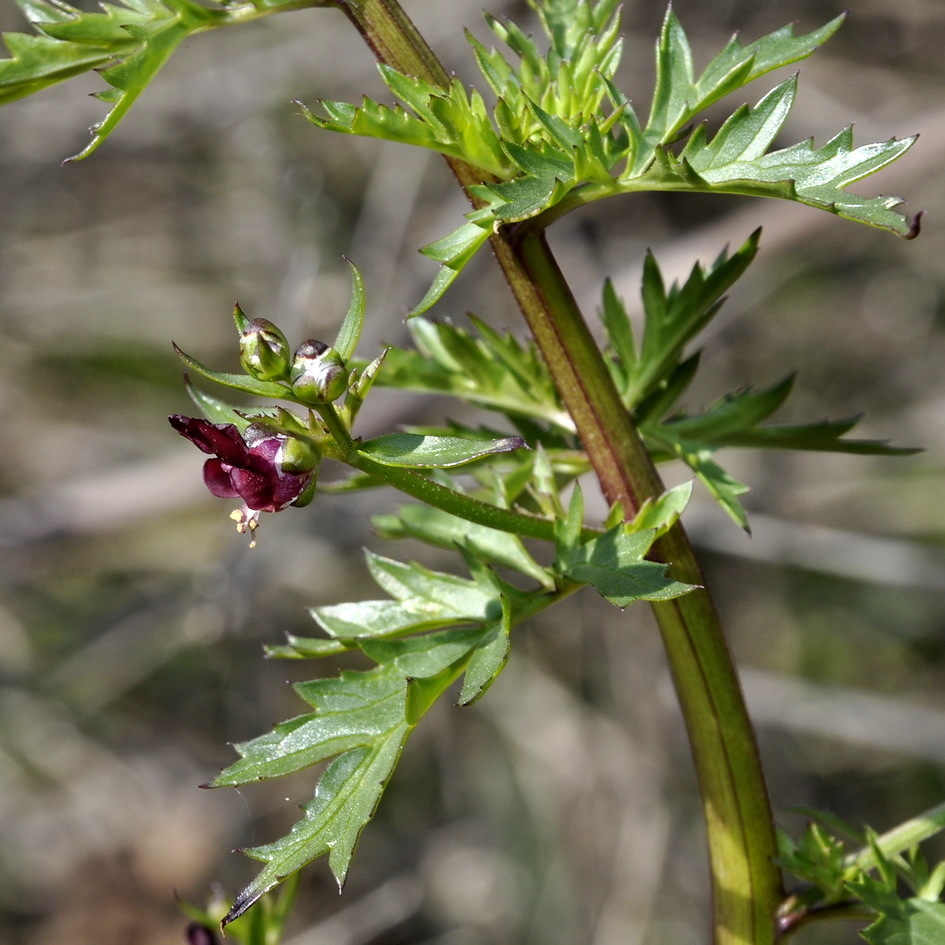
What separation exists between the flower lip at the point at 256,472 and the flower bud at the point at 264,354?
6cm

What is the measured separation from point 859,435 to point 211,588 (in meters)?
3.59

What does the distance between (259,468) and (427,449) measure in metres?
0.17

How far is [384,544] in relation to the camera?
184 inches

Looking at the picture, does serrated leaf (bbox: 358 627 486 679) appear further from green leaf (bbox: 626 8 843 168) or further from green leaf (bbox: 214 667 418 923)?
green leaf (bbox: 626 8 843 168)

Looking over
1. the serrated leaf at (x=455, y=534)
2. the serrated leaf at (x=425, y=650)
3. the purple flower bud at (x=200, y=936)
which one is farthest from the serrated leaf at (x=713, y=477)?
the purple flower bud at (x=200, y=936)

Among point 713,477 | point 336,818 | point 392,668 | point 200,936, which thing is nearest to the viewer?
point 336,818

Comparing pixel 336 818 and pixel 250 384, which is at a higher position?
pixel 250 384

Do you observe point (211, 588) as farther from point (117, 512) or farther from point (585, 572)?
point (585, 572)

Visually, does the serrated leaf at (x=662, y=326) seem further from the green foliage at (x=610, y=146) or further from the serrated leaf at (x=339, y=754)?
the serrated leaf at (x=339, y=754)

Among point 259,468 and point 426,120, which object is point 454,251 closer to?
point 426,120

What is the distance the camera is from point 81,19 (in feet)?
3.84

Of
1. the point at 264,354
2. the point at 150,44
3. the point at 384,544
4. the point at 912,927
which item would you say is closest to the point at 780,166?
the point at 264,354

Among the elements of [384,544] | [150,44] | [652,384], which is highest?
[150,44]

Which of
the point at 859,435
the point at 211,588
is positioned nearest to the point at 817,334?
the point at 859,435
